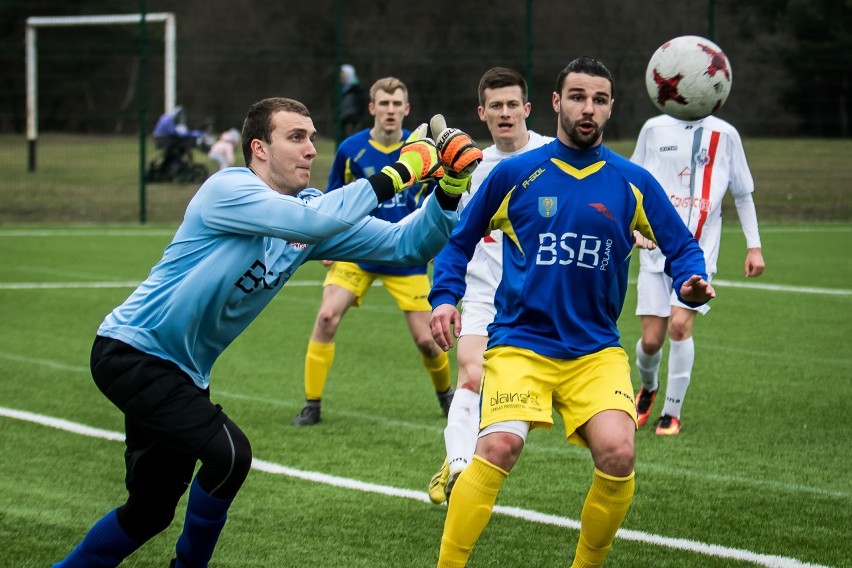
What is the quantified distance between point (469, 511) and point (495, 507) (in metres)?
1.57

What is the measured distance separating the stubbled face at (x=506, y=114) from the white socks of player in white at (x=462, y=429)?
4.61ft

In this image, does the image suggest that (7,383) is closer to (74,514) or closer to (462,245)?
(74,514)

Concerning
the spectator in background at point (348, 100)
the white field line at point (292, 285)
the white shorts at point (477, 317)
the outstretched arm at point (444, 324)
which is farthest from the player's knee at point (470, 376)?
the spectator in background at point (348, 100)

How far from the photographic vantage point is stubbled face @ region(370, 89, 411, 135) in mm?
8734

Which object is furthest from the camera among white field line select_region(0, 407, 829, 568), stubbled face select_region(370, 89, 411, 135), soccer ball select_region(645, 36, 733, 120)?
stubbled face select_region(370, 89, 411, 135)

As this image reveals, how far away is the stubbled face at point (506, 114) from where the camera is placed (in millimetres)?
6758

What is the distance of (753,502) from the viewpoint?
20.8 feet

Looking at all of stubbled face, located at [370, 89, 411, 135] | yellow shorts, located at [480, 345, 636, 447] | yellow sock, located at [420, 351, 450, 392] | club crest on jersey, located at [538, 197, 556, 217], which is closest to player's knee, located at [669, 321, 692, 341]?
yellow sock, located at [420, 351, 450, 392]

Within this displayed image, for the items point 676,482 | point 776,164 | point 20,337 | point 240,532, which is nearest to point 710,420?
point 676,482

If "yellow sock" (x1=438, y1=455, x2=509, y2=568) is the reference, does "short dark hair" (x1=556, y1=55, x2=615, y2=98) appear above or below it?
above

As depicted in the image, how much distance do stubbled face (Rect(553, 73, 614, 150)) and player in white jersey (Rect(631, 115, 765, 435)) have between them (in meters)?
3.16

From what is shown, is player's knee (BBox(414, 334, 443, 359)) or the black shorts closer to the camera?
the black shorts

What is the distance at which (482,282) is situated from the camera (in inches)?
268

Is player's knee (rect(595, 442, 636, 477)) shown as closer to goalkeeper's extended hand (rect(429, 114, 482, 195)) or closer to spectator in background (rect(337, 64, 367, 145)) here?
goalkeeper's extended hand (rect(429, 114, 482, 195))
